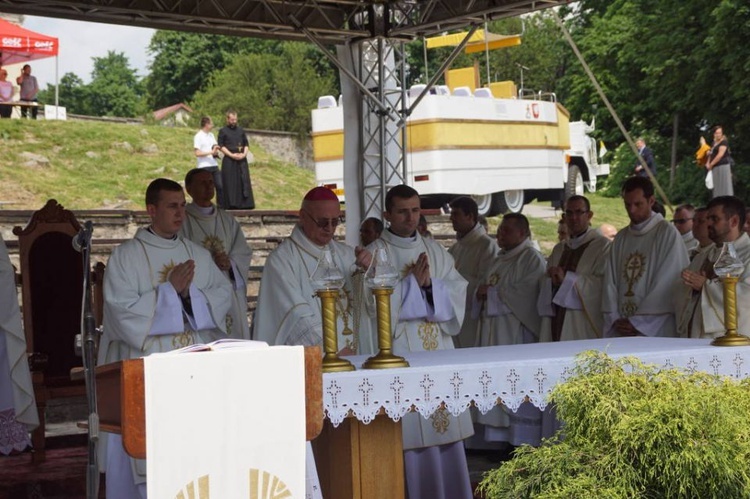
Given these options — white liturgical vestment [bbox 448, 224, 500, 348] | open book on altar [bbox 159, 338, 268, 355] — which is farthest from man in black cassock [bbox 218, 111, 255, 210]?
open book on altar [bbox 159, 338, 268, 355]

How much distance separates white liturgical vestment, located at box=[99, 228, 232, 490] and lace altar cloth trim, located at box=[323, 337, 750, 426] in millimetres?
1002

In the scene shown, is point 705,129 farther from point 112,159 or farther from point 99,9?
point 99,9

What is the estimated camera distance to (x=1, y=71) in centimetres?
2373

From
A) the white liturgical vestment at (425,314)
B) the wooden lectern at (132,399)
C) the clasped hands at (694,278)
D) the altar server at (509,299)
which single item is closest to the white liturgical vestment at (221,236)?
the altar server at (509,299)

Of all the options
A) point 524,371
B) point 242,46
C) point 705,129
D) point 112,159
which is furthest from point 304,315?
point 242,46

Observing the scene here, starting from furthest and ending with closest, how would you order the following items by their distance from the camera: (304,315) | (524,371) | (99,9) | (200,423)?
(99,9)
(304,315)
(524,371)
(200,423)

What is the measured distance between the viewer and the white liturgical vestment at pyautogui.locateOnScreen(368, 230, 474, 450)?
6020 millimetres

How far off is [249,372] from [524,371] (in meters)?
1.89

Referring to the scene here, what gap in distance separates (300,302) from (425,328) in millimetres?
837

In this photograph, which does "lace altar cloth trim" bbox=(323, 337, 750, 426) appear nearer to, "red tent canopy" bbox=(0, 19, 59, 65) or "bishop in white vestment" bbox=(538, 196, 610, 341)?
"bishop in white vestment" bbox=(538, 196, 610, 341)

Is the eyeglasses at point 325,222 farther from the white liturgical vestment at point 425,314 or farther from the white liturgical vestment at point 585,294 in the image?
the white liturgical vestment at point 585,294

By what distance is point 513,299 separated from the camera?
28.1 ft

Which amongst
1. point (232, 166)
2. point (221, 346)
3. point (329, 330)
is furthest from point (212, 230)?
point (232, 166)

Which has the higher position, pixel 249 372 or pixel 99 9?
pixel 99 9
